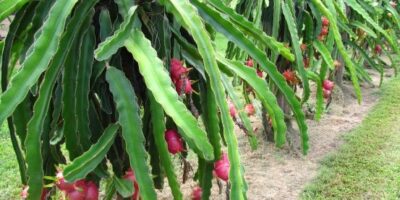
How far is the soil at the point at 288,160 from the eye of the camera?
3.29 metres

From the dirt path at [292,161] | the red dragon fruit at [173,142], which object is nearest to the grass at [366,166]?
the dirt path at [292,161]

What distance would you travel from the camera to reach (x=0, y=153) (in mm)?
4023

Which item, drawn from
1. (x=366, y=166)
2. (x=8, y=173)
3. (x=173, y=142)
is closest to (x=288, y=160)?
(x=366, y=166)

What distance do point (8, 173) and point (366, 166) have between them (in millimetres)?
2632

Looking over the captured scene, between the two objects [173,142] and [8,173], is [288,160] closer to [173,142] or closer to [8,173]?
[8,173]

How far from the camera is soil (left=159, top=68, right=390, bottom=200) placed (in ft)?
10.8

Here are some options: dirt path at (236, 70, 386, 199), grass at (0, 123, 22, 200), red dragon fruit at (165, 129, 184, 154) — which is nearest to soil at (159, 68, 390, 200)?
dirt path at (236, 70, 386, 199)

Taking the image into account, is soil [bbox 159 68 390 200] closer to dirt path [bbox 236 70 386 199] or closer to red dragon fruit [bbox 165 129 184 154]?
dirt path [bbox 236 70 386 199]

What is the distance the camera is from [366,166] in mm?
3717

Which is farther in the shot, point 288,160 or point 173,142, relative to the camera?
point 288,160

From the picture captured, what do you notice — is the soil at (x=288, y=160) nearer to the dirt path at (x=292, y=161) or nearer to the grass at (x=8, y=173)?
the dirt path at (x=292, y=161)

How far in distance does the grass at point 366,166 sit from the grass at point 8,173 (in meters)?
1.93

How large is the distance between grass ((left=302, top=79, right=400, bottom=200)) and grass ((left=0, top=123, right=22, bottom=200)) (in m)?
1.93

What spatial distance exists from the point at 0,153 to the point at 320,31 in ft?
8.70
